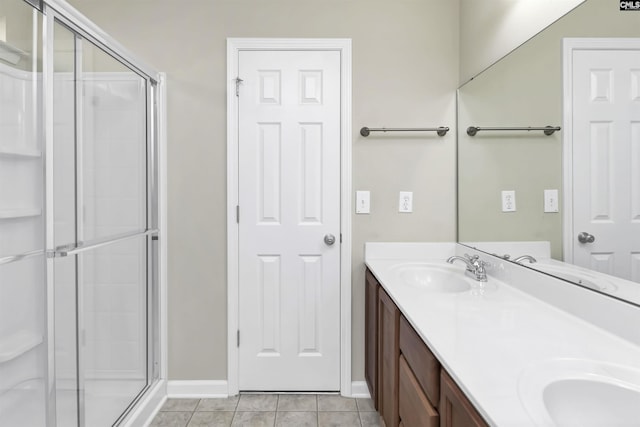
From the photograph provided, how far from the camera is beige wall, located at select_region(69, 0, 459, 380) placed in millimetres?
2156

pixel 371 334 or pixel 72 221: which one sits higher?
→ pixel 72 221

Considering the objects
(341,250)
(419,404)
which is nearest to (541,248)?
(419,404)

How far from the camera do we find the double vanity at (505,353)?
0.77m

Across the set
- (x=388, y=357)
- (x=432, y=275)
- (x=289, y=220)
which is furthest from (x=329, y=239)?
(x=388, y=357)

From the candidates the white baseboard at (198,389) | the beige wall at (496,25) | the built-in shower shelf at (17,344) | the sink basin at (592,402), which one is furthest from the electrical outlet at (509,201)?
the built-in shower shelf at (17,344)

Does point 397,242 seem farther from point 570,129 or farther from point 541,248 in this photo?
point 570,129

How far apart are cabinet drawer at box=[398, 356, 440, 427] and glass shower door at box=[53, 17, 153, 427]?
132cm

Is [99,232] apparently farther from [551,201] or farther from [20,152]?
[551,201]

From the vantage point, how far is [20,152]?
1.17 m

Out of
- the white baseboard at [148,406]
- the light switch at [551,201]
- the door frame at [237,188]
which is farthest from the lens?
the door frame at [237,188]

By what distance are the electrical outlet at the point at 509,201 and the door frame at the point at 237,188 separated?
85cm

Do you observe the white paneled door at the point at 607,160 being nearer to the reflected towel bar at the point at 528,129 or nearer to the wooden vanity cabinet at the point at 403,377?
the reflected towel bar at the point at 528,129

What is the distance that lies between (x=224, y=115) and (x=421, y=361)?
1762 mm

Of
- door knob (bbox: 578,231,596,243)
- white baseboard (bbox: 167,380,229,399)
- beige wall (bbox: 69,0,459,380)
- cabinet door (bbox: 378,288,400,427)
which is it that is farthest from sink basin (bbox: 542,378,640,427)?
white baseboard (bbox: 167,380,229,399)
